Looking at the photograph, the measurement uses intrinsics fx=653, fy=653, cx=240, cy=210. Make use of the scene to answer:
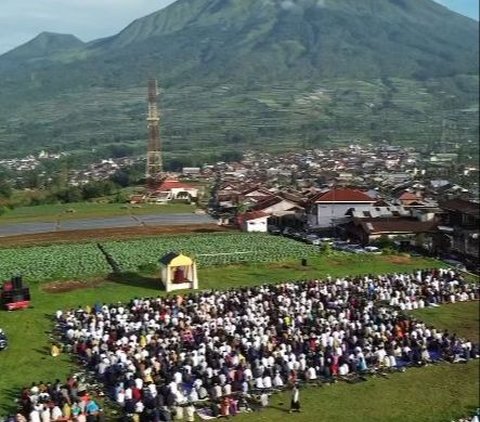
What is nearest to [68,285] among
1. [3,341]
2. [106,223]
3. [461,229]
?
[106,223]

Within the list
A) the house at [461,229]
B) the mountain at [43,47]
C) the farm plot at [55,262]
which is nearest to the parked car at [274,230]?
the house at [461,229]

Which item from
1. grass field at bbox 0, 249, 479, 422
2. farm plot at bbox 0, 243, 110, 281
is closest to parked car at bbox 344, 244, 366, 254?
grass field at bbox 0, 249, 479, 422

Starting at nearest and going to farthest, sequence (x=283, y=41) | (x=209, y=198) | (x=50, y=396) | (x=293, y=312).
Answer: (x=50, y=396) < (x=293, y=312) < (x=209, y=198) < (x=283, y=41)

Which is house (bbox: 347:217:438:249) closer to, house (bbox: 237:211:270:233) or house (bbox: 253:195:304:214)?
house (bbox: 253:195:304:214)

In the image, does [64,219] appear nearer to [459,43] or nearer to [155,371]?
[155,371]

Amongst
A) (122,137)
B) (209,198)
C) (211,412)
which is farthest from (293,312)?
(209,198)

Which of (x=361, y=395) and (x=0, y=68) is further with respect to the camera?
(x=0, y=68)
